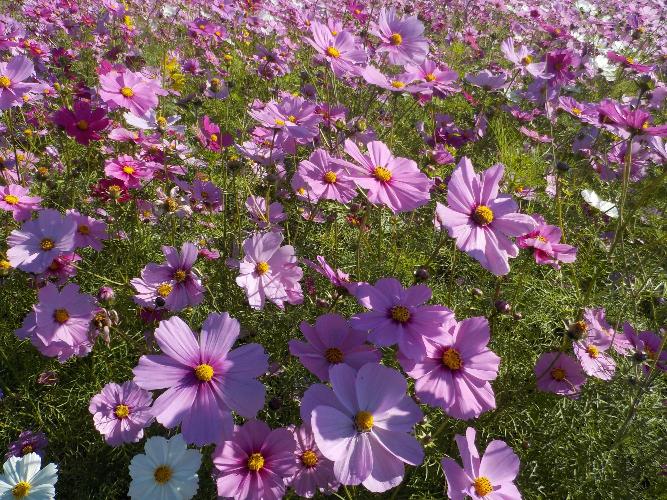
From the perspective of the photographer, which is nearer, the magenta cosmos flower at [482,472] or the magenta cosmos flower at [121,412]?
the magenta cosmos flower at [482,472]

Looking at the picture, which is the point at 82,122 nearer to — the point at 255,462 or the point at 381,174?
the point at 381,174

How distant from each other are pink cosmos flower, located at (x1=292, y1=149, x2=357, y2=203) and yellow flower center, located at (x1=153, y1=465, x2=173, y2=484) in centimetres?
66

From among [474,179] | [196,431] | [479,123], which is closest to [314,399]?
[196,431]

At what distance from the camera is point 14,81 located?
140 centimetres

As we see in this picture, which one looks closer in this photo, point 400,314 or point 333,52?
point 400,314

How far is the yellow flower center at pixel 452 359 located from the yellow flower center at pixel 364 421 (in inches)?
8.6

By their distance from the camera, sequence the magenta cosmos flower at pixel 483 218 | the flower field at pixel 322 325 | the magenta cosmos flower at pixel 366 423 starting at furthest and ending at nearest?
the magenta cosmos flower at pixel 483 218 → the flower field at pixel 322 325 → the magenta cosmos flower at pixel 366 423

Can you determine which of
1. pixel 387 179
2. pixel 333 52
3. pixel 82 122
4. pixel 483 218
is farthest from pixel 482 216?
pixel 82 122

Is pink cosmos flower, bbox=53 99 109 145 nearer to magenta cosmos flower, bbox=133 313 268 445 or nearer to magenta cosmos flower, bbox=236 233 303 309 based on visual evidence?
magenta cosmos flower, bbox=236 233 303 309

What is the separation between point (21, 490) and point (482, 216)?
3.32 ft

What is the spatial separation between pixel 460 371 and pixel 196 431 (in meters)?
0.48

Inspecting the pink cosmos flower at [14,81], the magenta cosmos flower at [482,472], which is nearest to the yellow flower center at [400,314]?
the magenta cosmos flower at [482,472]

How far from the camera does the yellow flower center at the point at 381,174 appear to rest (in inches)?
40.2

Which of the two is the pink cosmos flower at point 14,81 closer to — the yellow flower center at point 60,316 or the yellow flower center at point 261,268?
the yellow flower center at point 60,316
